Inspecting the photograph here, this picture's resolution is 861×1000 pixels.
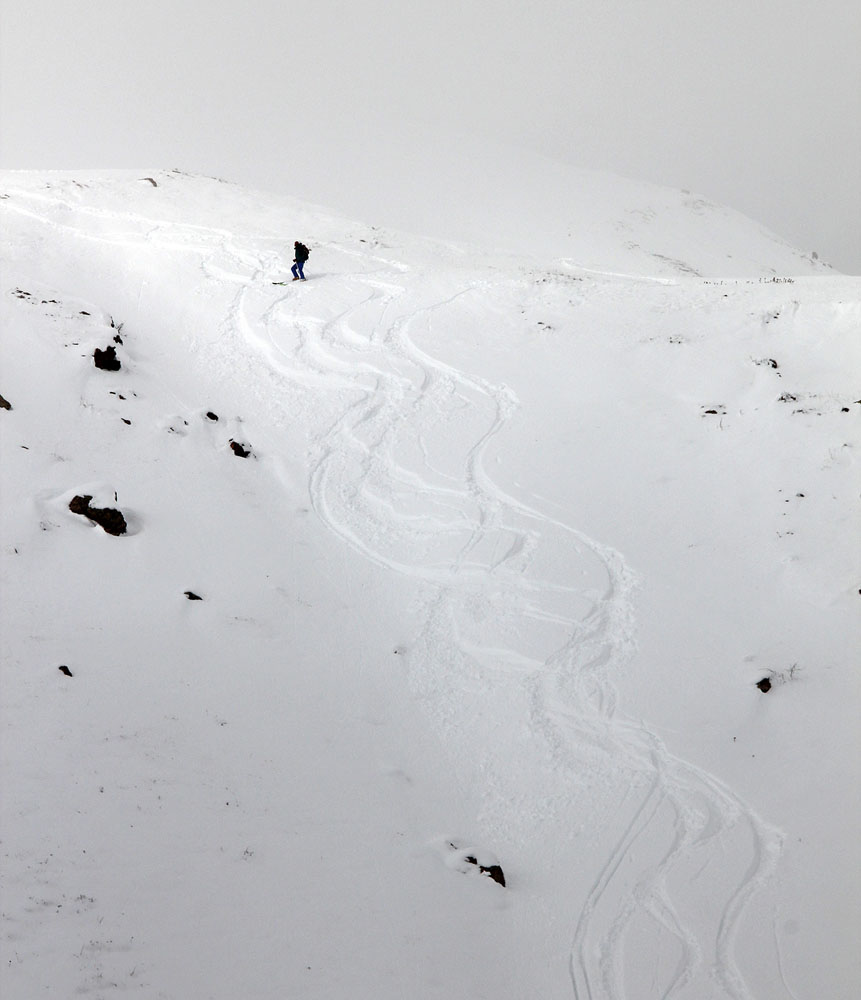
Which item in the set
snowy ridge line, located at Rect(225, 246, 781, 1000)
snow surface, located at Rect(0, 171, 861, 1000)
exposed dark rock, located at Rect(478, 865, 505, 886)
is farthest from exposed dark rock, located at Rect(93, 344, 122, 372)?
exposed dark rock, located at Rect(478, 865, 505, 886)

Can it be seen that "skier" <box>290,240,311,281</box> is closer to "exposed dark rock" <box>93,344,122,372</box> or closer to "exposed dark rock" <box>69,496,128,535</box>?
"exposed dark rock" <box>93,344,122,372</box>

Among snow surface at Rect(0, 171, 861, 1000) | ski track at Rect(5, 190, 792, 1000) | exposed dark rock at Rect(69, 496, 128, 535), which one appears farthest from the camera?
exposed dark rock at Rect(69, 496, 128, 535)

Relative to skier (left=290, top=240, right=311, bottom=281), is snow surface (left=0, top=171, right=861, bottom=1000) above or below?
below

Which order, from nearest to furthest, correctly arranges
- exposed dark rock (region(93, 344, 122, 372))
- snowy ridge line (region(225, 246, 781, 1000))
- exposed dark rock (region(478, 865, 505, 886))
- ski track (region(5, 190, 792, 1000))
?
snowy ridge line (region(225, 246, 781, 1000)) < ski track (region(5, 190, 792, 1000)) < exposed dark rock (region(478, 865, 505, 886)) < exposed dark rock (region(93, 344, 122, 372))

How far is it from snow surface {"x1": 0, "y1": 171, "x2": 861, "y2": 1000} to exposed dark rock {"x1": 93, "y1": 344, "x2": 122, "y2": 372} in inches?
8.9

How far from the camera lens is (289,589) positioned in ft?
41.8

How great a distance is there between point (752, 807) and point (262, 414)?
12283 mm

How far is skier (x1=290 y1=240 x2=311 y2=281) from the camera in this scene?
2270 cm

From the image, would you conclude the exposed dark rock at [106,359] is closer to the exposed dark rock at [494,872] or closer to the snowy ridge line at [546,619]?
the snowy ridge line at [546,619]

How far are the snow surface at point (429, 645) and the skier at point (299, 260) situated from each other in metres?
1.95

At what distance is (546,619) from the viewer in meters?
12.5

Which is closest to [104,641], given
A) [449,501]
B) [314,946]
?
[314,946]

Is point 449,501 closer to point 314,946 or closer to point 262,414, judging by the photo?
point 262,414

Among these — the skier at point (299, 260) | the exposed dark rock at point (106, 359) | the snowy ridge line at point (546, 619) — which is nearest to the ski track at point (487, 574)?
the snowy ridge line at point (546, 619)
